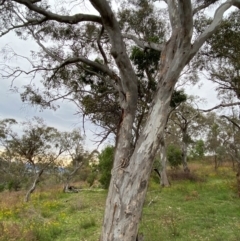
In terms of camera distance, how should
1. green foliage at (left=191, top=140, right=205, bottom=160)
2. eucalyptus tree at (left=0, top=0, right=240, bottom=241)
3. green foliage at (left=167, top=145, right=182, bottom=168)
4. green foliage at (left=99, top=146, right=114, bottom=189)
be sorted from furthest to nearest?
green foliage at (left=191, top=140, right=205, bottom=160), green foliage at (left=167, top=145, right=182, bottom=168), green foliage at (left=99, top=146, right=114, bottom=189), eucalyptus tree at (left=0, top=0, right=240, bottom=241)

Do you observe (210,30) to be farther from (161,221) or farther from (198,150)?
(198,150)

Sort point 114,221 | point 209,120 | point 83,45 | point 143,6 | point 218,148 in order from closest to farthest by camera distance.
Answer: point 114,221
point 83,45
point 143,6
point 209,120
point 218,148

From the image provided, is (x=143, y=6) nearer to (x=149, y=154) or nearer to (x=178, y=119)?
(x=149, y=154)

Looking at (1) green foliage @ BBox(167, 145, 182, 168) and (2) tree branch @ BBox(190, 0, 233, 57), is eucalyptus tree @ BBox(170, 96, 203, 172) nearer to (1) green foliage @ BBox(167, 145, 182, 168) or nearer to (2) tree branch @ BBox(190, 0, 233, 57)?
(1) green foliage @ BBox(167, 145, 182, 168)

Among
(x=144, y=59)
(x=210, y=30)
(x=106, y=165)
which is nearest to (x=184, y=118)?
(x=106, y=165)

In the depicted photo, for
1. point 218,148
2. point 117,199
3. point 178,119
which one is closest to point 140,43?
point 117,199

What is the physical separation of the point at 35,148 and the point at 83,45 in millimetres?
13452

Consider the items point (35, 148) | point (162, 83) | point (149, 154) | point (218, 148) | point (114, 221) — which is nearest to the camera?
point (114, 221)

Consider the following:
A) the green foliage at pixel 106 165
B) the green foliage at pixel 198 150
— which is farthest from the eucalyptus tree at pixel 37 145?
the green foliage at pixel 198 150

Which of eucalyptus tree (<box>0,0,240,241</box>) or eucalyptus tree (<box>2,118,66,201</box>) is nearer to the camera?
eucalyptus tree (<box>0,0,240,241</box>)

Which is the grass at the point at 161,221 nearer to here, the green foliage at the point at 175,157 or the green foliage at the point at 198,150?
the green foliage at the point at 175,157

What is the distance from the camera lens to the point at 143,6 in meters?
8.73

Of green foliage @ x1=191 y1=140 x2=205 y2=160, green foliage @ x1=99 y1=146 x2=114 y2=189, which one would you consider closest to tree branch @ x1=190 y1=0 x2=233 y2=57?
green foliage @ x1=99 y1=146 x2=114 y2=189

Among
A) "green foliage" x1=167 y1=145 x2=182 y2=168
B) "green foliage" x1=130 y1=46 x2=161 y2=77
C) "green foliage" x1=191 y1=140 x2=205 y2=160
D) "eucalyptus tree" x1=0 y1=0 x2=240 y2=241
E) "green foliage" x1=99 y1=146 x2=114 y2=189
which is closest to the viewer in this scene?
"eucalyptus tree" x1=0 y1=0 x2=240 y2=241
